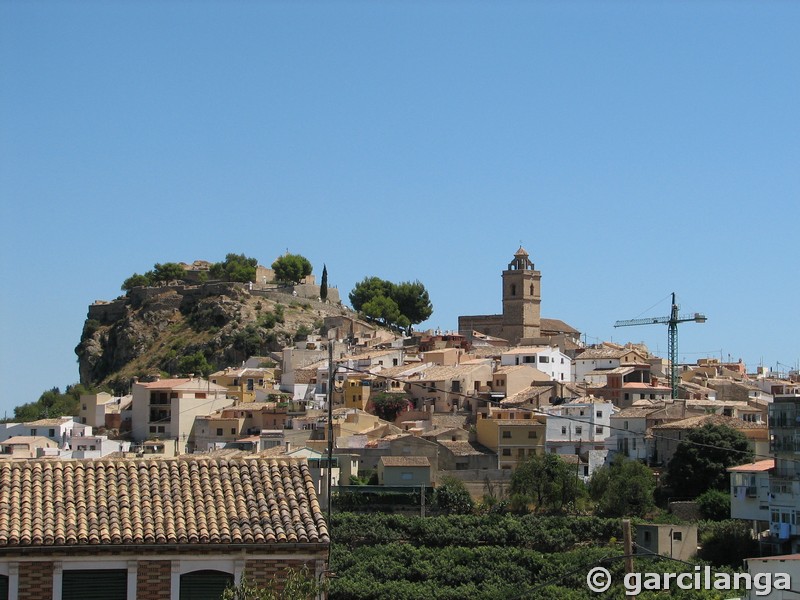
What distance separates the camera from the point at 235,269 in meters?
111

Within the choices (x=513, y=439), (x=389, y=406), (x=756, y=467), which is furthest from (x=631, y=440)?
(x=389, y=406)

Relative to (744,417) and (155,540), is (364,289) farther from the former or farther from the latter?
(155,540)

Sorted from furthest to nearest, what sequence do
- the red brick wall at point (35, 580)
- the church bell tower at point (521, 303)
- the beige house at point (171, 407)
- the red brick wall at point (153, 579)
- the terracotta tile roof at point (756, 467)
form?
the church bell tower at point (521, 303) → the beige house at point (171, 407) → the terracotta tile roof at point (756, 467) → the red brick wall at point (153, 579) → the red brick wall at point (35, 580)

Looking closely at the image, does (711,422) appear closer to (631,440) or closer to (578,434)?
(631,440)

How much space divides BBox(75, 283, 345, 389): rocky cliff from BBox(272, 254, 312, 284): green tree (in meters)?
6.87

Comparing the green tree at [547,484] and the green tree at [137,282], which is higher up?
the green tree at [137,282]

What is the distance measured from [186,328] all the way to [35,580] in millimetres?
87684

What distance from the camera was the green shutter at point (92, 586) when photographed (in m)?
14.4

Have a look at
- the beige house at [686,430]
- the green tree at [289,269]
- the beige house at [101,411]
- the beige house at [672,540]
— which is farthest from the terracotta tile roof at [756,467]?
the green tree at [289,269]

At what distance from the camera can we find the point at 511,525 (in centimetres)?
5038

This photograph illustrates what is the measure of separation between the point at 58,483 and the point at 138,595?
5.45 ft

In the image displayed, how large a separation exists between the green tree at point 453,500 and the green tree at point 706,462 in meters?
7.68

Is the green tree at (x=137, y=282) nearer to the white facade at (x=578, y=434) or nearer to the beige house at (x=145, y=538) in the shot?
the white facade at (x=578, y=434)

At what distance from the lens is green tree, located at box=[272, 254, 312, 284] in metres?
112
